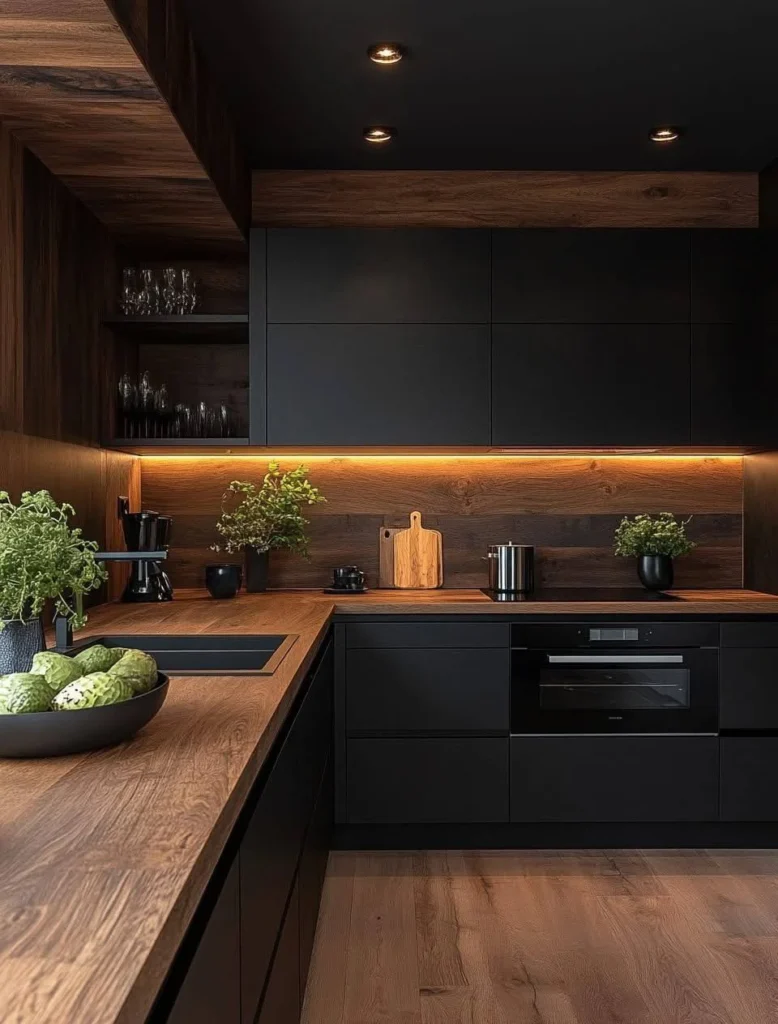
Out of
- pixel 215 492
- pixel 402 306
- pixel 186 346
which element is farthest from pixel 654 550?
pixel 186 346

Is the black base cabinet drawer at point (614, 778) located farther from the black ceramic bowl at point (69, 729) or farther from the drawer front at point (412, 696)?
the black ceramic bowl at point (69, 729)

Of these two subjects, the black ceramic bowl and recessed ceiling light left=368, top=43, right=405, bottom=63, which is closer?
the black ceramic bowl

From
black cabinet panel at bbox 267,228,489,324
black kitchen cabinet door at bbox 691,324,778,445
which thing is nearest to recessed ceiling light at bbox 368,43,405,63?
black cabinet panel at bbox 267,228,489,324

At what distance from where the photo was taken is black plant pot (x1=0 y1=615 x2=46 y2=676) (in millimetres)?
1658

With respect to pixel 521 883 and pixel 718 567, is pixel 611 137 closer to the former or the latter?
pixel 718 567

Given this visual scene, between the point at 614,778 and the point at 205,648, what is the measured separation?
1.61 meters

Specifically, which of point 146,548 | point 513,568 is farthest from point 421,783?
point 146,548

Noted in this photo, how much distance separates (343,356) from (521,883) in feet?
6.46

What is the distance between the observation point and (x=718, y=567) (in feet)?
13.5

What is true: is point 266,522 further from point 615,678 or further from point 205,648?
point 615,678

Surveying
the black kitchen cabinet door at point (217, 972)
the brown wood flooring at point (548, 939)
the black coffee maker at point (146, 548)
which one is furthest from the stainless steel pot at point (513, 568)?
the black kitchen cabinet door at point (217, 972)

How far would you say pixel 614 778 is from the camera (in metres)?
3.39

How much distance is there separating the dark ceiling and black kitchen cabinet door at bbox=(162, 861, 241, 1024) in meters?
2.26

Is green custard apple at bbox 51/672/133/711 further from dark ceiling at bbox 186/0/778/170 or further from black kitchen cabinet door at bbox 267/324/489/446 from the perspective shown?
black kitchen cabinet door at bbox 267/324/489/446
